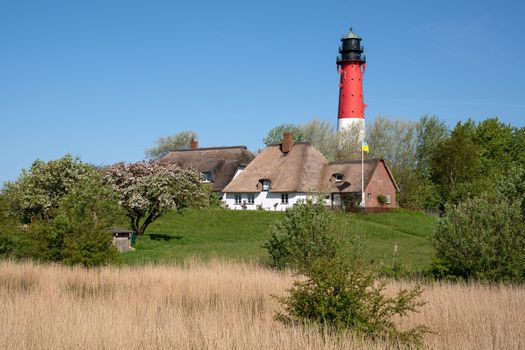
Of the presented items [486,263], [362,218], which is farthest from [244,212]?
[486,263]

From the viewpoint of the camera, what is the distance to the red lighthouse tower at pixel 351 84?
2665 inches

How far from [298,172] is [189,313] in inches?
1751

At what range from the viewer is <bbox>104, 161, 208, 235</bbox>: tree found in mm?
37000

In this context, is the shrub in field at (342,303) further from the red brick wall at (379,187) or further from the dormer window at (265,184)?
the dormer window at (265,184)

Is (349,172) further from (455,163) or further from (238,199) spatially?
(455,163)

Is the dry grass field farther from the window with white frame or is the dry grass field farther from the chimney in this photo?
the chimney

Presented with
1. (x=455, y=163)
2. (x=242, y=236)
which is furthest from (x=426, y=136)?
(x=242, y=236)

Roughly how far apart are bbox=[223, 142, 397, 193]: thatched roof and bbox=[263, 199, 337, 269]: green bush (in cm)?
3297

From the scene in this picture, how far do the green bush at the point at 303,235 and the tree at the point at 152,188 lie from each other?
54.9 feet

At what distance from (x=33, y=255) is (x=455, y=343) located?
52.8 feet

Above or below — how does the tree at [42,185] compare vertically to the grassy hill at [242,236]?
above

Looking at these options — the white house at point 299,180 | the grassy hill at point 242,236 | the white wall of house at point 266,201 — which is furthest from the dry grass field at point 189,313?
the white wall of house at point 266,201

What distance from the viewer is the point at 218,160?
65.6 meters

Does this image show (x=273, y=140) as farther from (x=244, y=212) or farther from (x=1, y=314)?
(x=1, y=314)
